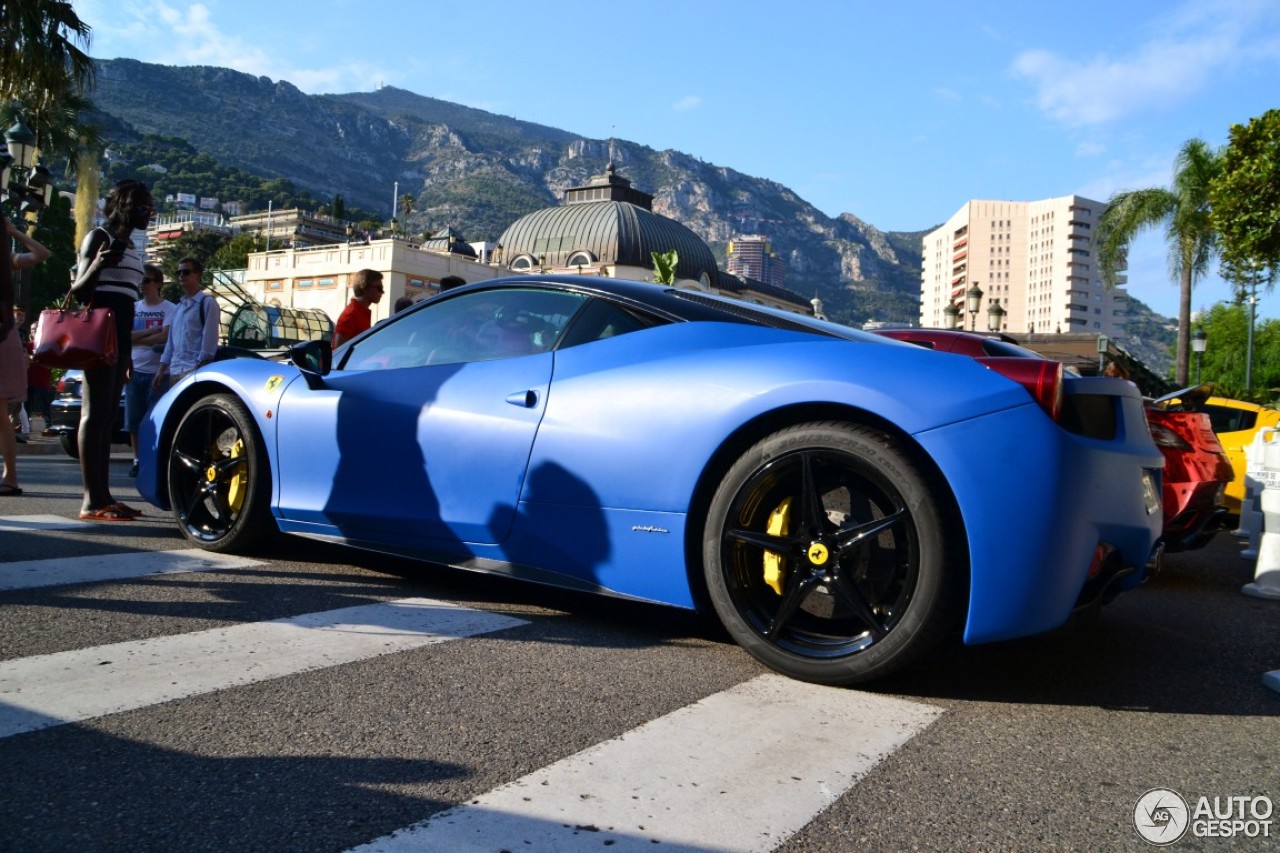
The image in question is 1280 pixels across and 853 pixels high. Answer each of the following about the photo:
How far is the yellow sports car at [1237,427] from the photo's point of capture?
10.9 metres

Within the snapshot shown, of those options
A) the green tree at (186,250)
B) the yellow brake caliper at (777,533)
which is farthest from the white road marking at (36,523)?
the green tree at (186,250)

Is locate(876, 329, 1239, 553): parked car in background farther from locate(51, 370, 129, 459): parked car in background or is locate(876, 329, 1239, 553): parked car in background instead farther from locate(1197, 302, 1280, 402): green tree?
locate(1197, 302, 1280, 402): green tree

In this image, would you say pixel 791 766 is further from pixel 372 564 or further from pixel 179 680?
pixel 372 564

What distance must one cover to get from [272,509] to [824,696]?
2.53 meters

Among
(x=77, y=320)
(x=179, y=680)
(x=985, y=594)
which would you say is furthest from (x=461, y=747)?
(x=77, y=320)

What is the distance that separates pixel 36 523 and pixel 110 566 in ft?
4.76

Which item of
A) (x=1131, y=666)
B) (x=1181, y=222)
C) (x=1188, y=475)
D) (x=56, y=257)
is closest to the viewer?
(x=1131, y=666)

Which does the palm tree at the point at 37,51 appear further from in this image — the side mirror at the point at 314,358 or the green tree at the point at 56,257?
Answer: the green tree at the point at 56,257

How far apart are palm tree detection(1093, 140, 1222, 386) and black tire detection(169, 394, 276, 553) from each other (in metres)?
31.8

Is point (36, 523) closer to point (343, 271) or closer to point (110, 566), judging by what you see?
point (110, 566)

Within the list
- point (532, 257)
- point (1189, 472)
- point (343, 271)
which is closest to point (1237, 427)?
point (1189, 472)

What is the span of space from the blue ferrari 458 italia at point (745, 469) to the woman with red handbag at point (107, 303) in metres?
1.89

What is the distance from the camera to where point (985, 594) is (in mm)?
2631

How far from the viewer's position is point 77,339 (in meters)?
5.34
